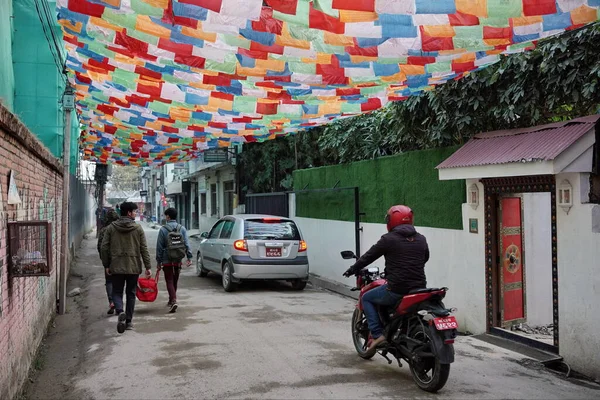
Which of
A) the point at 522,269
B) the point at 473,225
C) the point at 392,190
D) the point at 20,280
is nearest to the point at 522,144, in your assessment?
the point at 473,225

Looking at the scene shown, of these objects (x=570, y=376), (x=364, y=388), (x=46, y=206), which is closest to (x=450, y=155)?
(x=570, y=376)

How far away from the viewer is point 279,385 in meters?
5.23

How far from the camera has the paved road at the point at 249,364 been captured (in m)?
5.12

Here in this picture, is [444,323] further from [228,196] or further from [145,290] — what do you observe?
[228,196]

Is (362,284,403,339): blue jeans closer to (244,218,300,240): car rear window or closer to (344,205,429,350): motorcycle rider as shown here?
(344,205,429,350): motorcycle rider

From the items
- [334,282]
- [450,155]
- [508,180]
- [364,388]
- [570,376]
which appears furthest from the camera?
[334,282]

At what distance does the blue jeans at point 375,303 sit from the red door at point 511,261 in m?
2.47

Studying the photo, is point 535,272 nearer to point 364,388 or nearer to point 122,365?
point 364,388

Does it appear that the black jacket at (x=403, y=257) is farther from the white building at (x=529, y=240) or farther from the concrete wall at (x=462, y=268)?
the concrete wall at (x=462, y=268)

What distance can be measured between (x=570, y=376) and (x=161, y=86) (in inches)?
266

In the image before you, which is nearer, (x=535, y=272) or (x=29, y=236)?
(x=29, y=236)

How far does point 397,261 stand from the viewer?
539 centimetres

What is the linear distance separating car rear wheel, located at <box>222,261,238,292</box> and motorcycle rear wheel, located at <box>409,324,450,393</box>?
6.28m

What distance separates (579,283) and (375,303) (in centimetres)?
222
